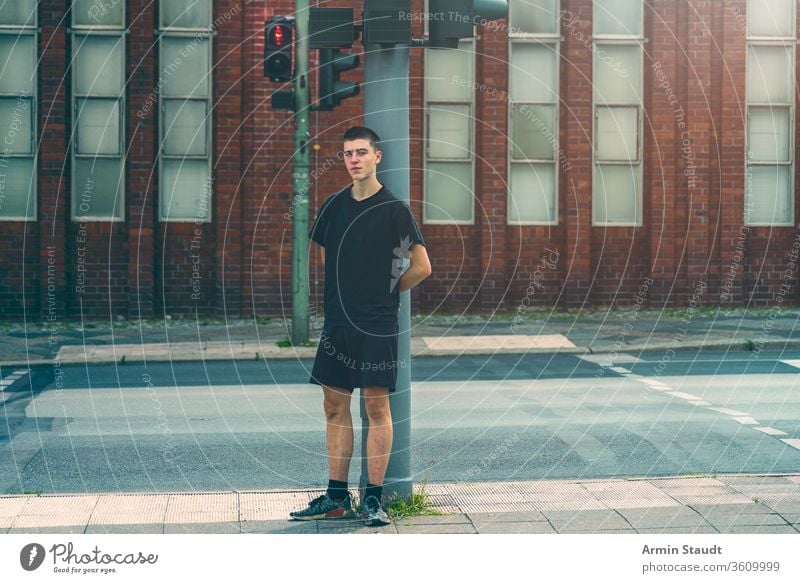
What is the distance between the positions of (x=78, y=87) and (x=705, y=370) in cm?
1183

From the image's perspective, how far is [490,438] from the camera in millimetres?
10633

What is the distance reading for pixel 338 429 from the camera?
7.25m

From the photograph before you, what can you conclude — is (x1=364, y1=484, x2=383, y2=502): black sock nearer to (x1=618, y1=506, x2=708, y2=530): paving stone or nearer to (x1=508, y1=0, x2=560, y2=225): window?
(x1=618, y1=506, x2=708, y2=530): paving stone

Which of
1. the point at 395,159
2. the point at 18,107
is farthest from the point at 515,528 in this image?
the point at 18,107

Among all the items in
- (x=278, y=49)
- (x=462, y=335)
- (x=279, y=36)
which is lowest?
(x=462, y=335)

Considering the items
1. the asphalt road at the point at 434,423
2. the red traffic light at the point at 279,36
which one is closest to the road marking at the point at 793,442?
the asphalt road at the point at 434,423

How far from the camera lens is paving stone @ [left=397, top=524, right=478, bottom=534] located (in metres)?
6.67

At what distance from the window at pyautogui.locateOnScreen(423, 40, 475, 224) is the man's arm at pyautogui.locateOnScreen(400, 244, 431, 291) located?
15364 millimetres

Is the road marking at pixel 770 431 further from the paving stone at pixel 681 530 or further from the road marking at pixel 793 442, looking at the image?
the paving stone at pixel 681 530

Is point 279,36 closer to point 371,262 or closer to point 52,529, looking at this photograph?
point 371,262

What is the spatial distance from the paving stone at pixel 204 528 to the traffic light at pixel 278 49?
10.5 meters

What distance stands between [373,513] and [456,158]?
1606cm

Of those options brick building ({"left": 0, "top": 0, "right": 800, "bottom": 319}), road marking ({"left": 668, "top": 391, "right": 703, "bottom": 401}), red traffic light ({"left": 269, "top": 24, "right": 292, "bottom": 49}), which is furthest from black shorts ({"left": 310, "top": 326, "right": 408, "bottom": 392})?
brick building ({"left": 0, "top": 0, "right": 800, "bottom": 319})

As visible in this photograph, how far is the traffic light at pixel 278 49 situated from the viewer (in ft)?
55.1
